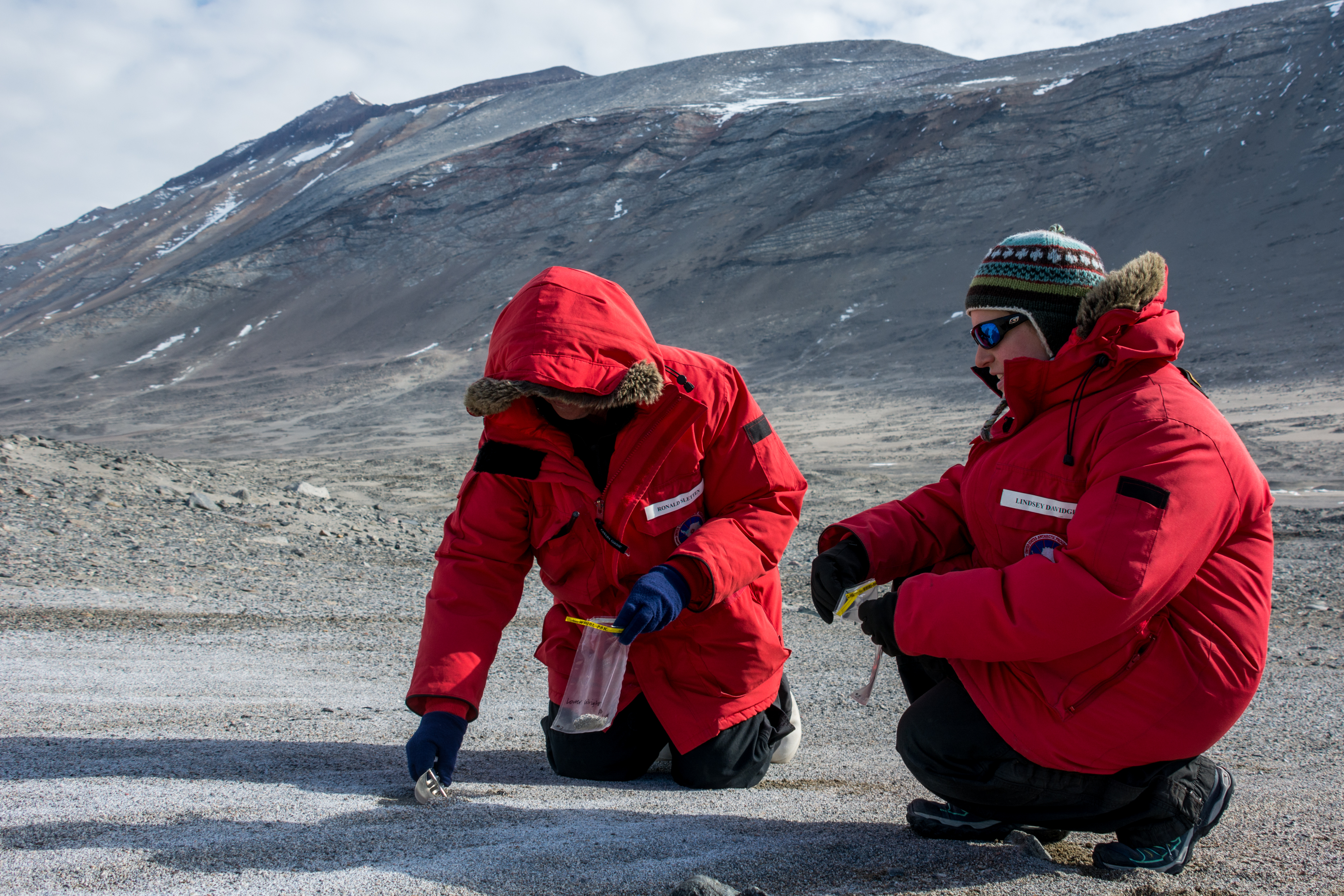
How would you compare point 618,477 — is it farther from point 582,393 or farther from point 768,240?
point 768,240

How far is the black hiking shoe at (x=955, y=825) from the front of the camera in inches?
73.5

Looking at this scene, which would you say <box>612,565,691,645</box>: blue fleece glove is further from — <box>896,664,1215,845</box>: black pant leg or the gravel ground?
<box>896,664,1215,845</box>: black pant leg

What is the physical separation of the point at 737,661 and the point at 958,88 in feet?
124

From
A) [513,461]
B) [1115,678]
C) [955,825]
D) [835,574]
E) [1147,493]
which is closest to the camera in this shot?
[1147,493]

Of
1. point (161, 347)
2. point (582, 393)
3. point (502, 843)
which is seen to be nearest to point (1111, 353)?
point (582, 393)

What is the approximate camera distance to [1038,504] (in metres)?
1.75

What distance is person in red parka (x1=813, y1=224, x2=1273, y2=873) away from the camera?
1538mm

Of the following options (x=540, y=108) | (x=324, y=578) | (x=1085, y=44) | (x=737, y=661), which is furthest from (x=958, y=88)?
(x=737, y=661)

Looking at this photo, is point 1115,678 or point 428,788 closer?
point 1115,678

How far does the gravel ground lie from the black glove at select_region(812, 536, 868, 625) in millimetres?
483

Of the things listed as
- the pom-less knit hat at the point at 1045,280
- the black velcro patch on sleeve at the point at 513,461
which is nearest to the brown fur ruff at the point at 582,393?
the black velcro patch on sleeve at the point at 513,461

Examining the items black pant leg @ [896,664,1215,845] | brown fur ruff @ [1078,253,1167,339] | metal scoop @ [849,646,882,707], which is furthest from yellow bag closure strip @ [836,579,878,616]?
brown fur ruff @ [1078,253,1167,339]

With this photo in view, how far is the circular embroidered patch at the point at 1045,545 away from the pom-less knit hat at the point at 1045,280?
0.40 meters

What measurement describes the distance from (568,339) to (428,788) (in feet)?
3.54
